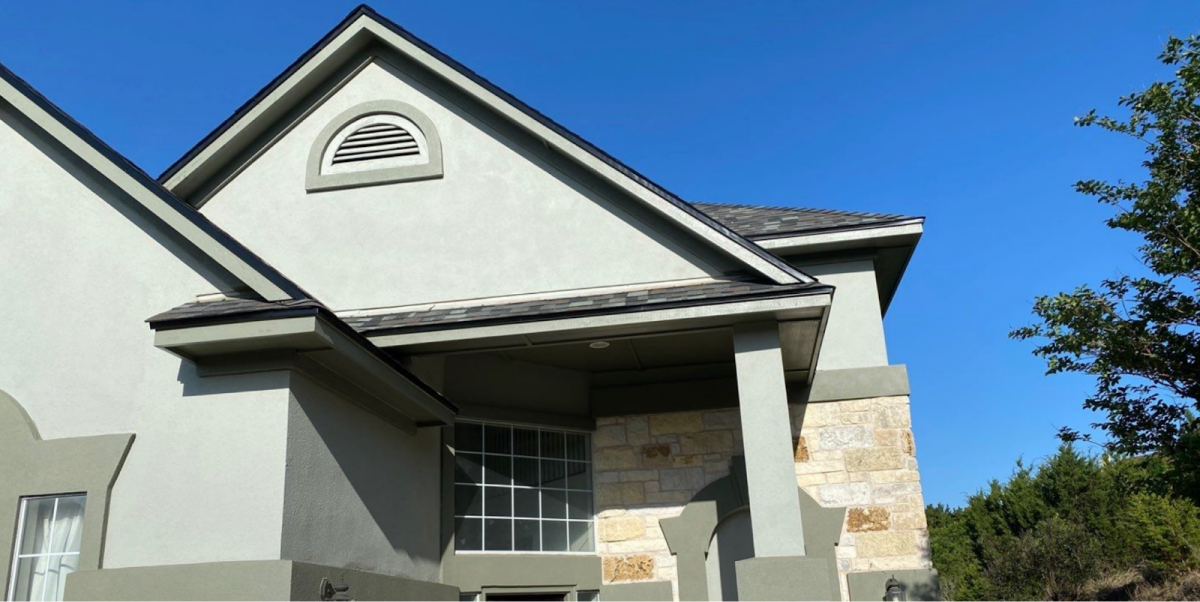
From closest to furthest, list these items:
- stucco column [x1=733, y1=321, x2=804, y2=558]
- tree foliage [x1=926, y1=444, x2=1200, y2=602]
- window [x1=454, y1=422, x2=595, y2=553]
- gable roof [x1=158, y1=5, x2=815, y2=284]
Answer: stucco column [x1=733, y1=321, x2=804, y2=558] → gable roof [x1=158, y1=5, x2=815, y2=284] → window [x1=454, y1=422, x2=595, y2=553] → tree foliage [x1=926, y1=444, x2=1200, y2=602]

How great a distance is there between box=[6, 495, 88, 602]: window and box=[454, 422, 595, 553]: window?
12.4ft

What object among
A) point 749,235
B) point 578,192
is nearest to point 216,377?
point 578,192

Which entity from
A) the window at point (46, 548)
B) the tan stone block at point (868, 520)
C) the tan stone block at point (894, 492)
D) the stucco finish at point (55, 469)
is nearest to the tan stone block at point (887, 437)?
the tan stone block at point (894, 492)

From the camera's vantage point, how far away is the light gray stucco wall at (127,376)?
7.14 m

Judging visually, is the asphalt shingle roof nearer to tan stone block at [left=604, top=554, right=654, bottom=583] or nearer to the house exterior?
the house exterior

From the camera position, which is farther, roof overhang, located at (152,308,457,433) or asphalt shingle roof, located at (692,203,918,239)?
asphalt shingle roof, located at (692,203,918,239)

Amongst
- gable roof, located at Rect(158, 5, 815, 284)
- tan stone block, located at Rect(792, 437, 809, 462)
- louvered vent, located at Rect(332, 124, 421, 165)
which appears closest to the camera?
gable roof, located at Rect(158, 5, 815, 284)

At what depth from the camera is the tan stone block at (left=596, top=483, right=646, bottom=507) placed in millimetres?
11008

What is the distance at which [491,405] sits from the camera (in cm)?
1052

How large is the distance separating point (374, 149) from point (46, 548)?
5176mm

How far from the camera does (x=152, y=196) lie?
323 inches

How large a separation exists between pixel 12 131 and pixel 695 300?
22.0 feet

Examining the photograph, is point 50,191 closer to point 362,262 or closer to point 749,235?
point 362,262

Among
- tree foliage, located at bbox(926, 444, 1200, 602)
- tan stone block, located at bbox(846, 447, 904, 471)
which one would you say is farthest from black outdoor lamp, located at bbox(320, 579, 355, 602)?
tree foliage, located at bbox(926, 444, 1200, 602)
